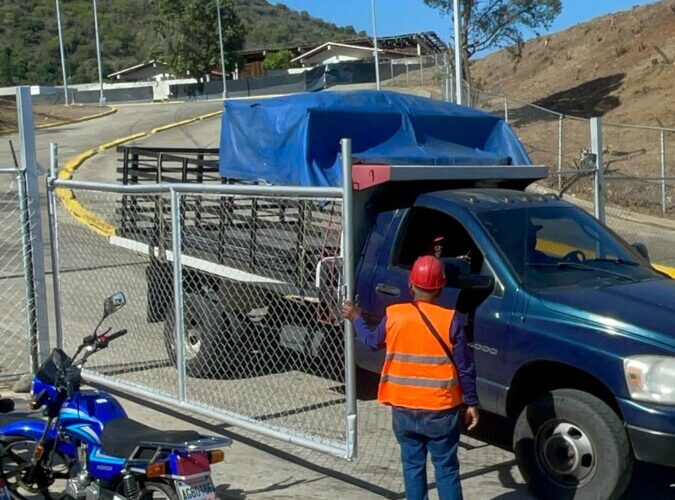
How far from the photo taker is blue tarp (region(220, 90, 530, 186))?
8.80 metres

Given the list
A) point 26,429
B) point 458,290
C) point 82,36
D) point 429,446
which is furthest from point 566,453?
point 82,36

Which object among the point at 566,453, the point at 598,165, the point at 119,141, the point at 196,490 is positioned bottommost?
the point at 566,453

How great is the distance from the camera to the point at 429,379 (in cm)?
481

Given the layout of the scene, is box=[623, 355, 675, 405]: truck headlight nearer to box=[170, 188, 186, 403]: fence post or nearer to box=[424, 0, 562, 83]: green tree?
box=[170, 188, 186, 403]: fence post

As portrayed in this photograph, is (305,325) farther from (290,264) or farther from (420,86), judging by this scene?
(420,86)

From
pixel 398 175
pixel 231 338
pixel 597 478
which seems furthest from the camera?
pixel 231 338

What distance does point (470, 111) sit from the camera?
9.99 meters

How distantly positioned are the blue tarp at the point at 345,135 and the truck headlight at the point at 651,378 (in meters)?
3.74

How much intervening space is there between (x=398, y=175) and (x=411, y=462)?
2468 mm

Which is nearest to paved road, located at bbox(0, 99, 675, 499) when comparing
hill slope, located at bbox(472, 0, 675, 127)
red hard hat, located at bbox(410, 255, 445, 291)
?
red hard hat, located at bbox(410, 255, 445, 291)

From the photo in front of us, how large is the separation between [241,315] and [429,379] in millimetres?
3646

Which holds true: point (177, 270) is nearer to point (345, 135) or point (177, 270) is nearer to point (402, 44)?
point (345, 135)

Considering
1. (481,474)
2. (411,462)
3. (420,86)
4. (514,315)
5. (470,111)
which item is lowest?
(481,474)

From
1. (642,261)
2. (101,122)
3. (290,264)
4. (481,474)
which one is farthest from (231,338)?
(101,122)
